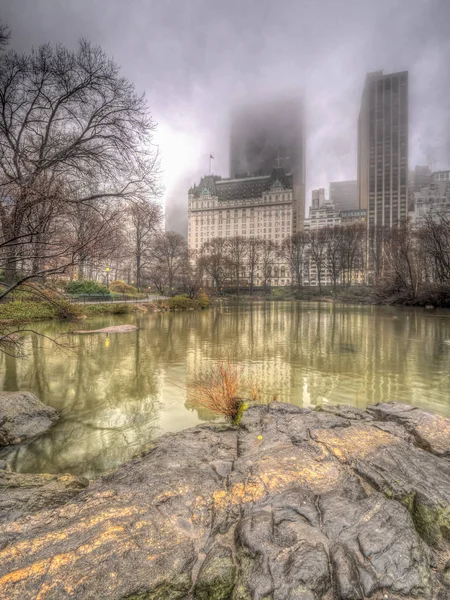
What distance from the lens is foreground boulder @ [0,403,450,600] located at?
171 cm

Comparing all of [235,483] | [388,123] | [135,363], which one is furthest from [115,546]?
[388,123]

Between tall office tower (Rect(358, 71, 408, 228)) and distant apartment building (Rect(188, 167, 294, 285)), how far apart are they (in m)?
42.9

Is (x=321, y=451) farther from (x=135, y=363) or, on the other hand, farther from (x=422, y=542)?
(x=135, y=363)

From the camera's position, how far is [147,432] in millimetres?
4816

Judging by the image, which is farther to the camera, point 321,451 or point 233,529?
point 321,451

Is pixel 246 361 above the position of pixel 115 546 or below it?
below

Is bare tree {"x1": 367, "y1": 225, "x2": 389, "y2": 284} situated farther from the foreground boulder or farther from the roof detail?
the foreground boulder

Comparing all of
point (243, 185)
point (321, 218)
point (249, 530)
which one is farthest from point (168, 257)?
point (321, 218)

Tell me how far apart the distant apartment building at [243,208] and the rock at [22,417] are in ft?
318

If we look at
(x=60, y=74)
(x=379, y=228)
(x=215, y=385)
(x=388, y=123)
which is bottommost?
(x=215, y=385)

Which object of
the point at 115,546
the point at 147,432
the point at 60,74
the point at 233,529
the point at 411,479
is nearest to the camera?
the point at 115,546

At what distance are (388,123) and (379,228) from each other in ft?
398

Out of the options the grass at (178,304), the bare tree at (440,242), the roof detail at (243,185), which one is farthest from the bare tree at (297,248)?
the roof detail at (243,185)

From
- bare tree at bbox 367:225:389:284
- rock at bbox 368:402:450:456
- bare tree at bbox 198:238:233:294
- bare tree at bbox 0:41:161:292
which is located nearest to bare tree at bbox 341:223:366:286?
bare tree at bbox 367:225:389:284
